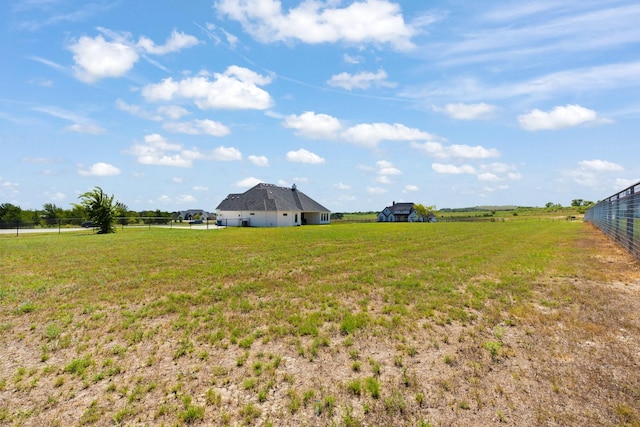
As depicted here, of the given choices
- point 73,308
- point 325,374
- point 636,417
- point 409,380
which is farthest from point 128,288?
point 636,417

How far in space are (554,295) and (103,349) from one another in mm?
8862

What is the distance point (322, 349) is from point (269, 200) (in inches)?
1607

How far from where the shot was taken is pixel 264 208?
43438 millimetres

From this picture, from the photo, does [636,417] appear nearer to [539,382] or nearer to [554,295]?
[539,382]

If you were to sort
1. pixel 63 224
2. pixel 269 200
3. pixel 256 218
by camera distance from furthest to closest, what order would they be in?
pixel 269 200 < pixel 256 218 < pixel 63 224

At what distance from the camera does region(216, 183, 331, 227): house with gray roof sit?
144 ft

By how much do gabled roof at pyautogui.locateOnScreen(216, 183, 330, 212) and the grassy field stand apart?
34.8 meters

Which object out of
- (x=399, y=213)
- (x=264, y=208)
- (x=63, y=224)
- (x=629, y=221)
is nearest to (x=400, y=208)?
(x=399, y=213)

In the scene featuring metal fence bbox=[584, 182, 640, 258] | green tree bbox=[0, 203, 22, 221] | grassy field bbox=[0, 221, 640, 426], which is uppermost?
green tree bbox=[0, 203, 22, 221]

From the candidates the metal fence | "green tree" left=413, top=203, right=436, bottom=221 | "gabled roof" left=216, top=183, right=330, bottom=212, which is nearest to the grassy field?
the metal fence

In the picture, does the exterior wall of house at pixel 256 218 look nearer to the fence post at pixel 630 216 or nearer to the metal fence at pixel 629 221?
the metal fence at pixel 629 221

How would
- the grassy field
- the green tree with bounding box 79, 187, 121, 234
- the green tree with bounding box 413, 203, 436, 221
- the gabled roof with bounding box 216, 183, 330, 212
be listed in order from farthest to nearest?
the green tree with bounding box 413, 203, 436, 221
the gabled roof with bounding box 216, 183, 330, 212
the green tree with bounding box 79, 187, 121, 234
the grassy field

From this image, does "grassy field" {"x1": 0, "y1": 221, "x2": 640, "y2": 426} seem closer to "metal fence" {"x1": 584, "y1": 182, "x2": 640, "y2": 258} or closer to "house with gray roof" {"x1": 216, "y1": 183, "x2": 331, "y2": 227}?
"metal fence" {"x1": 584, "y1": 182, "x2": 640, "y2": 258}

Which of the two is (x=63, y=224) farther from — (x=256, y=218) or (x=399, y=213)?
(x=399, y=213)
